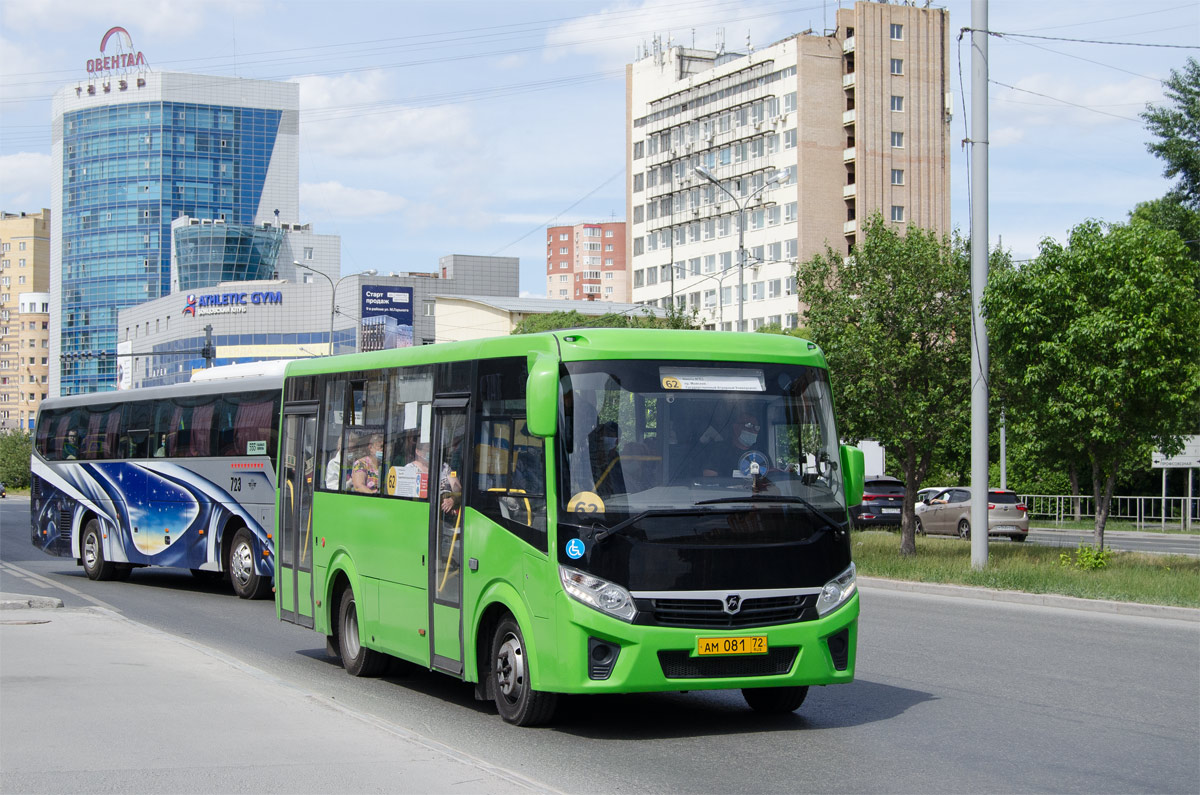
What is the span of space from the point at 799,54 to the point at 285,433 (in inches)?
3509

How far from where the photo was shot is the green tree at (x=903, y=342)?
26.9m

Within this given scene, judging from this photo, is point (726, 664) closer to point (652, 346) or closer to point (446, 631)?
point (652, 346)

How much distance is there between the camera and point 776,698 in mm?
9961

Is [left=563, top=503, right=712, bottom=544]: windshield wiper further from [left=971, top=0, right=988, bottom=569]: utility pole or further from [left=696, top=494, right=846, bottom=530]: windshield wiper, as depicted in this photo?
[left=971, top=0, right=988, bottom=569]: utility pole

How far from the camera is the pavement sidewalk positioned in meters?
7.29

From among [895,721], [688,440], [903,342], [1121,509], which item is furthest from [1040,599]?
[1121,509]

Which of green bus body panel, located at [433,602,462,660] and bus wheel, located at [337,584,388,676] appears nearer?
green bus body panel, located at [433,602,462,660]

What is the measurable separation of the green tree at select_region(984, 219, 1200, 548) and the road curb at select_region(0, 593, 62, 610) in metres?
15.6

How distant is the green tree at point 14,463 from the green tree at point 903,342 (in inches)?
3979

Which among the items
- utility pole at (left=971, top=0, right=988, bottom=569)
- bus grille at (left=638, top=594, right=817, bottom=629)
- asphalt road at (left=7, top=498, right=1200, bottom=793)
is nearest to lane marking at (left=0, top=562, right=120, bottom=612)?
asphalt road at (left=7, top=498, right=1200, bottom=793)

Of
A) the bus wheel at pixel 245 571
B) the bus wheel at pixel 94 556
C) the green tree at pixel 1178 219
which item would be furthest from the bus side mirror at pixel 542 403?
the green tree at pixel 1178 219

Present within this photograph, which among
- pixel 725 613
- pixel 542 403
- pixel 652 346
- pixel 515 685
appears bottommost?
pixel 515 685

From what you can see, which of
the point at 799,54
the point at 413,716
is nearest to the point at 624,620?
the point at 413,716

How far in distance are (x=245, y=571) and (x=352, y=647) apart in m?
8.77
